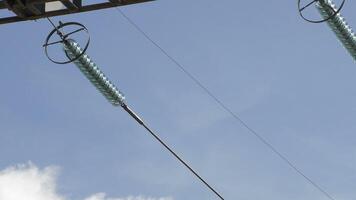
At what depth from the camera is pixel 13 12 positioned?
1164cm

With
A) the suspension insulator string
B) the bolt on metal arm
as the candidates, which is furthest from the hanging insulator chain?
the bolt on metal arm

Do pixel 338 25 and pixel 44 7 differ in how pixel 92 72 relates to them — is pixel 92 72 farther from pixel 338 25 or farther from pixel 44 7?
pixel 338 25

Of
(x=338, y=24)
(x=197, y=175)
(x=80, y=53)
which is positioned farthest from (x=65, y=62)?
(x=338, y=24)

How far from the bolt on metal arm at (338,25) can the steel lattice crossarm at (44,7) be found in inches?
131

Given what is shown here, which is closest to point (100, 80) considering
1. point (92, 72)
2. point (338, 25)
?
point (92, 72)

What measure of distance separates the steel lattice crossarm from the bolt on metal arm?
3334 mm

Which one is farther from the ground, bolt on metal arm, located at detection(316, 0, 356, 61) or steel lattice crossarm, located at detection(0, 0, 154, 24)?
steel lattice crossarm, located at detection(0, 0, 154, 24)

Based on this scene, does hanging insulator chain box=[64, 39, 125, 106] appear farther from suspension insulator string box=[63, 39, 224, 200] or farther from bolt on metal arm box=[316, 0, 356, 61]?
bolt on metal arm box=[316, 0, 356, 61]

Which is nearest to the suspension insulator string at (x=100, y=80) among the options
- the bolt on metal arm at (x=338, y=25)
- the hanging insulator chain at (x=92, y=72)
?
the hanging insulator chain at (x=92, y=72)

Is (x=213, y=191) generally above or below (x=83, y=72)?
below

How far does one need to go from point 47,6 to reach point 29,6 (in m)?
0.39

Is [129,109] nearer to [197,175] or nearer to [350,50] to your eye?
[197,175]

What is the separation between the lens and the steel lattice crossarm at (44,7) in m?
11.2

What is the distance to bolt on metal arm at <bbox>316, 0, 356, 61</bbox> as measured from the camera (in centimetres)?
1135
